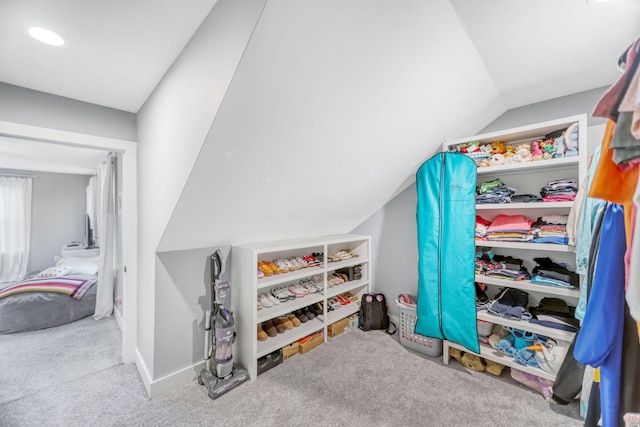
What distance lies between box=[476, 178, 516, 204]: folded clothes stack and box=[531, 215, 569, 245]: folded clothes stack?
282 millimetres

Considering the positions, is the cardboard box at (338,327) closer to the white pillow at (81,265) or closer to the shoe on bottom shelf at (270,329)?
the shoe on bottom shelf at (270,329)

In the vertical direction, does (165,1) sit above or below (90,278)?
above

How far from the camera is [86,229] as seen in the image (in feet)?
17.7

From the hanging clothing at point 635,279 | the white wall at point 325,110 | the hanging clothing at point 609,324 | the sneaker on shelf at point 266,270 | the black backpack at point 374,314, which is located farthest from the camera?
the black backpack at point 374,314

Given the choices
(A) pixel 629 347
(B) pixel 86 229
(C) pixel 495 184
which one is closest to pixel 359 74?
(A) pixel 629 347

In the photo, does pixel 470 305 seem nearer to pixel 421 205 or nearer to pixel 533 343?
pixel 533 343

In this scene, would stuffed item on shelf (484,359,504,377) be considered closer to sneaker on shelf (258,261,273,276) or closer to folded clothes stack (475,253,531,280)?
folded clothes stack (475,253,531,280)

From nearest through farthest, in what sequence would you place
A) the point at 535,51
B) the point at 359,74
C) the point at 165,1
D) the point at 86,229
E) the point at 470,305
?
the point at 165,1 → the point at 359,74 → the point at 535,51 → the point at 470,305 → the point at 86,229

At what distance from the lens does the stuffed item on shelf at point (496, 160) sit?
2.05 m

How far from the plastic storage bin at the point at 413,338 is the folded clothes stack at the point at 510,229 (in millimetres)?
1017

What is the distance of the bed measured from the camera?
9.57ft

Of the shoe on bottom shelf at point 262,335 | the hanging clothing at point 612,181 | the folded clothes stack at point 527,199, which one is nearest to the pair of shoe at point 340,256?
the shoe on bottom shelf at point 262,335

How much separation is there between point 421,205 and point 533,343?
1.32 meters

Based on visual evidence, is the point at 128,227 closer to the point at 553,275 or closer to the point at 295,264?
the point at 295,264
